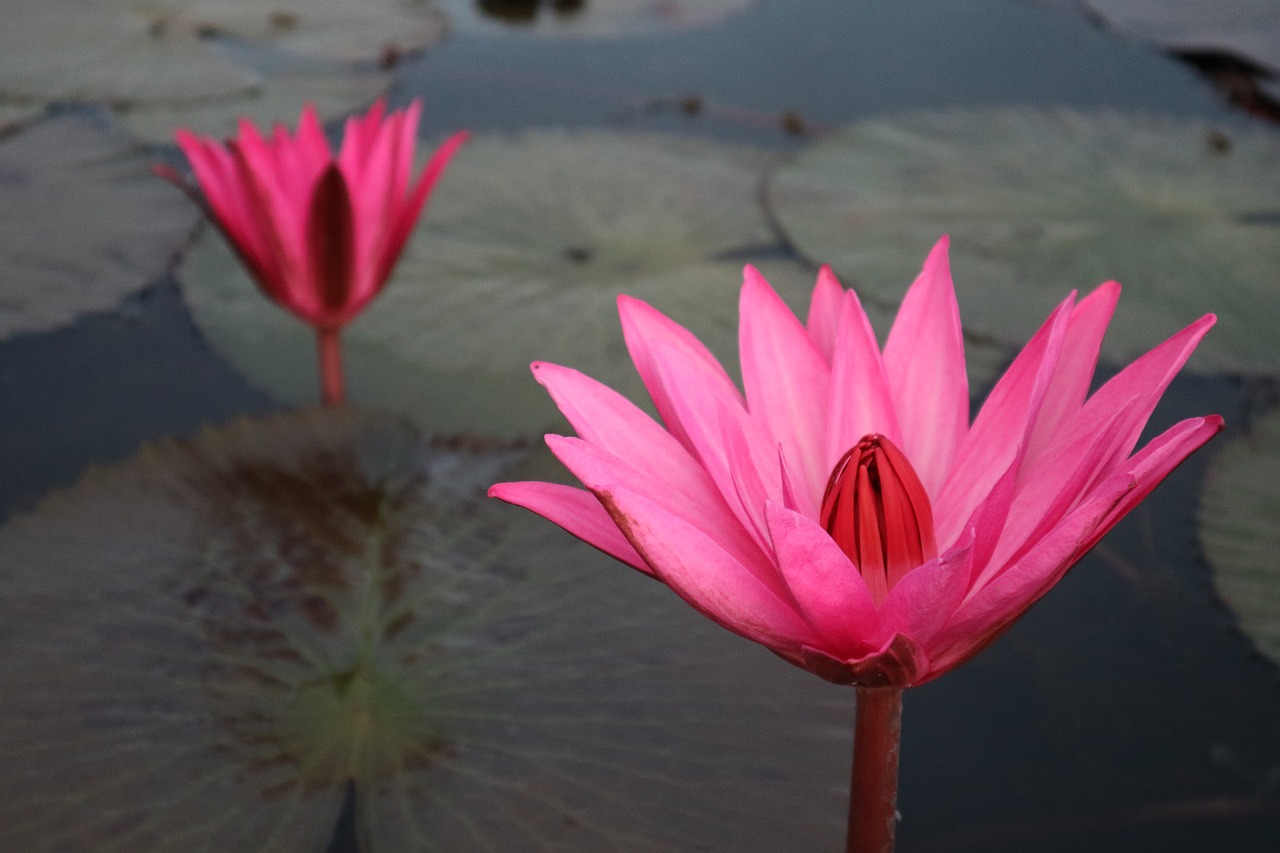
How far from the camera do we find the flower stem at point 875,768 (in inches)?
23.0

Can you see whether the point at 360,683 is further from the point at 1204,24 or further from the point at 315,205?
the point at 1204,24

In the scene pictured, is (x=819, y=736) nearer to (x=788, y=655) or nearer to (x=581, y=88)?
(x=788, y=655)

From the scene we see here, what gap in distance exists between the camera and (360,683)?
3.01ft

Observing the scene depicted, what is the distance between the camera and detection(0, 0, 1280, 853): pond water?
0.82 meters

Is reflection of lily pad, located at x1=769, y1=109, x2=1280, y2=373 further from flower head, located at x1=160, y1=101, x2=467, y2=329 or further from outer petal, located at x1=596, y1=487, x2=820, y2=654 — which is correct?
outer petal, located at x1=596, y1=487, x2=820, y2=654

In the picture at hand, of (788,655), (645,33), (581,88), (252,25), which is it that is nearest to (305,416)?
(788,655)

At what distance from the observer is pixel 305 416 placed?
3.84ft

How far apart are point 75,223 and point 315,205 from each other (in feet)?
2.61

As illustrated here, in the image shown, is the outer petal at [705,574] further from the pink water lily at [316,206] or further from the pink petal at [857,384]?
the pink water lily at [316,206]

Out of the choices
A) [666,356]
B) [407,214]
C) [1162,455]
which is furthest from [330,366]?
[1162,455]

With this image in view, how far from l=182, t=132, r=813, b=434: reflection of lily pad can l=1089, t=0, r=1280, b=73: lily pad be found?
1.26 meters

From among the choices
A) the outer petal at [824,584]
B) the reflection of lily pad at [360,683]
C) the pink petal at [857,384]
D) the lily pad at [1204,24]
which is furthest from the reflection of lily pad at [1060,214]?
the outer petal at [824,584]

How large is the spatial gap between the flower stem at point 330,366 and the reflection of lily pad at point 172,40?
3.73ft

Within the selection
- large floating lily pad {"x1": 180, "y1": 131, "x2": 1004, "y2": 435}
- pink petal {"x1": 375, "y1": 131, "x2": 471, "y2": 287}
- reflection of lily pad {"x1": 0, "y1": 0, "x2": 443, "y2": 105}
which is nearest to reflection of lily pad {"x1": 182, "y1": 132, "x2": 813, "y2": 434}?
large floating lily pad {"x1": 180, "y1": 131, "x2": 1004, "y2": 435}
